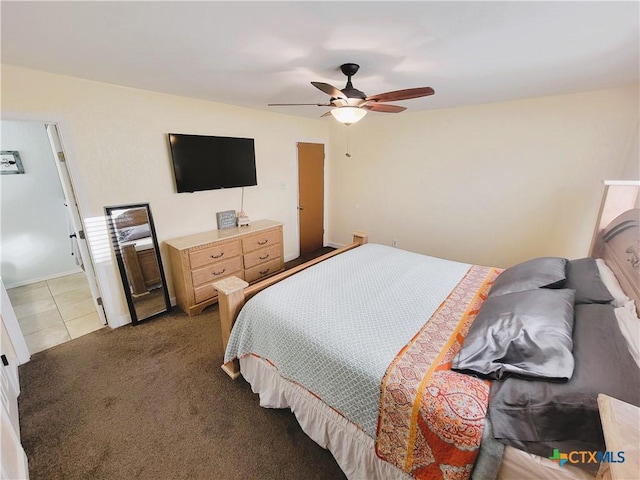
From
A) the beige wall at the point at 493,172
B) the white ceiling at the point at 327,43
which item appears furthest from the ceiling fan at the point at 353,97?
the beige wall at the point at 493,172

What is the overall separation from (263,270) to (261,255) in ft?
0.73

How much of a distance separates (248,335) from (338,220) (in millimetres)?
3436

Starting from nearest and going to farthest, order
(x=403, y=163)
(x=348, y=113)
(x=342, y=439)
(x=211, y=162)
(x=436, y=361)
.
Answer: (x=436, y=361), (x=342, y=439), (x=348, y=113), (x=211, y=162), (x=403, y=163)

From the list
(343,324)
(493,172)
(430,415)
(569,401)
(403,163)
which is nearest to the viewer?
(569,401)

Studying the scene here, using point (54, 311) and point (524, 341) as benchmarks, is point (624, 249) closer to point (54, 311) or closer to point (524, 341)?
point (524, 341)

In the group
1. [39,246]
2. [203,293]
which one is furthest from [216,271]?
[39,246]

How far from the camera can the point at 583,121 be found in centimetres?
268

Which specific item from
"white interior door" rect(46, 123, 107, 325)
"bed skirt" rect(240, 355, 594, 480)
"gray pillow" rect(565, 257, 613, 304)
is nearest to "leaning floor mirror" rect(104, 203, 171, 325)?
"white interior door" rect(46, 123, 107, 325)

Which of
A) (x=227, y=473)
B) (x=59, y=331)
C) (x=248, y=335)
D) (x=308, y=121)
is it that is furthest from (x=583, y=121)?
(x=59, y=331)

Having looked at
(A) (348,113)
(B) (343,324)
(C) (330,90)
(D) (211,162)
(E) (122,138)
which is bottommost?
(B) (343,324)

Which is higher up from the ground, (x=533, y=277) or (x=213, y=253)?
(x=533, y=277)

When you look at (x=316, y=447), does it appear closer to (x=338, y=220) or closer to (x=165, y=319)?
(x=165, y=319)

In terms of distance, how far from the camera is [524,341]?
4.05 ft

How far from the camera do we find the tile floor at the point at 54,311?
2.61 m
